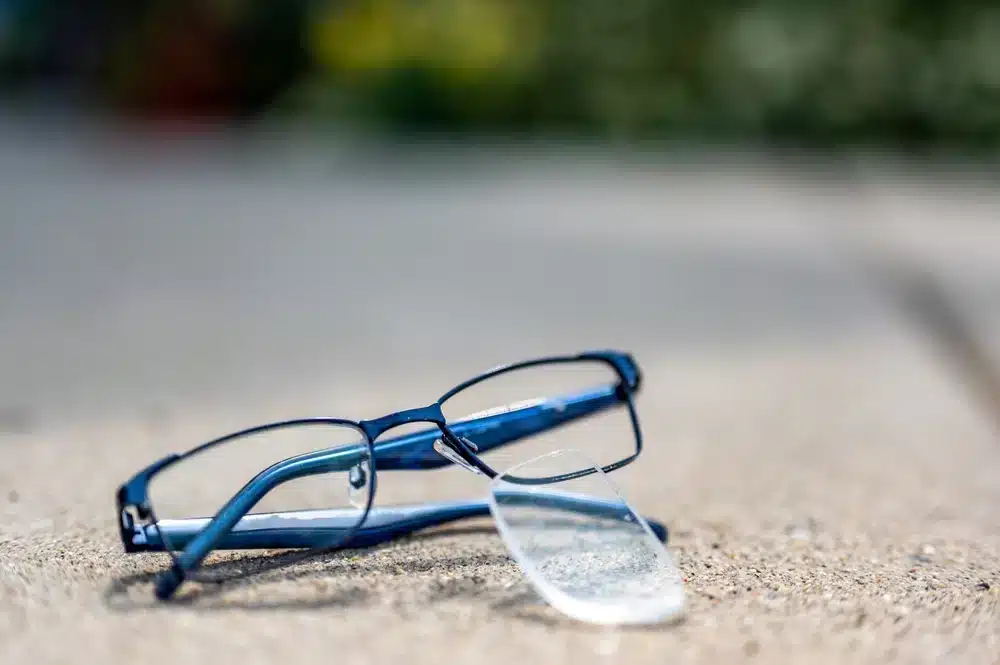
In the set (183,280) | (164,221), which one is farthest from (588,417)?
(164,221)

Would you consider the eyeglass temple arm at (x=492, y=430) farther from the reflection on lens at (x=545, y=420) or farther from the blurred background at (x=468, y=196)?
the blurred background at (x=468, y=196)

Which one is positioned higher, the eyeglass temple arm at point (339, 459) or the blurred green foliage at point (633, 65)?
the blurred green foliage at point (633, 65)

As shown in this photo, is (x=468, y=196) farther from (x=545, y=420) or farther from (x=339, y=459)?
(x=339, y=459)

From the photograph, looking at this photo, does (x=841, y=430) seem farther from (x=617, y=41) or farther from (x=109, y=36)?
(x=109, y=36)

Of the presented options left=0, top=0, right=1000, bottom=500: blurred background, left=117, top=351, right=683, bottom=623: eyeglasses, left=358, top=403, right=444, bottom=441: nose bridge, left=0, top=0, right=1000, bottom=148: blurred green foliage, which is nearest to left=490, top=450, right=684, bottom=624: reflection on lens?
left=117, top=351, right=683, bottom=623: eyeglasses

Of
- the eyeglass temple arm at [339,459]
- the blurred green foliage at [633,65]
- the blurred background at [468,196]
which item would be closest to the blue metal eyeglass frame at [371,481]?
the eyeglass temple arm at [339,459]

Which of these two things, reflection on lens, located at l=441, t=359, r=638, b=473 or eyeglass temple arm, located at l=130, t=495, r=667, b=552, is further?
reflection on lens, located at l=441, t=359, r=638, b=473

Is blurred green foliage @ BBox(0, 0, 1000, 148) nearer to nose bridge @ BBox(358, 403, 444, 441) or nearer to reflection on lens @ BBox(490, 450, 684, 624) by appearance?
reflection on lens @ BBox(490, 450, 684, 624)

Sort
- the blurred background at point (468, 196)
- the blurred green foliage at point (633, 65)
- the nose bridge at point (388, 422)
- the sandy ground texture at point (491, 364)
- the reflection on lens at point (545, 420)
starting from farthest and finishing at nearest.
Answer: the blurred green foliage at point (633, 65) → the blurred background at point (468, 196) → the reflection on lens at point (545, 420) → the nose bridge at point (388, 422) → the sandy ground texture at point (491, 364)
